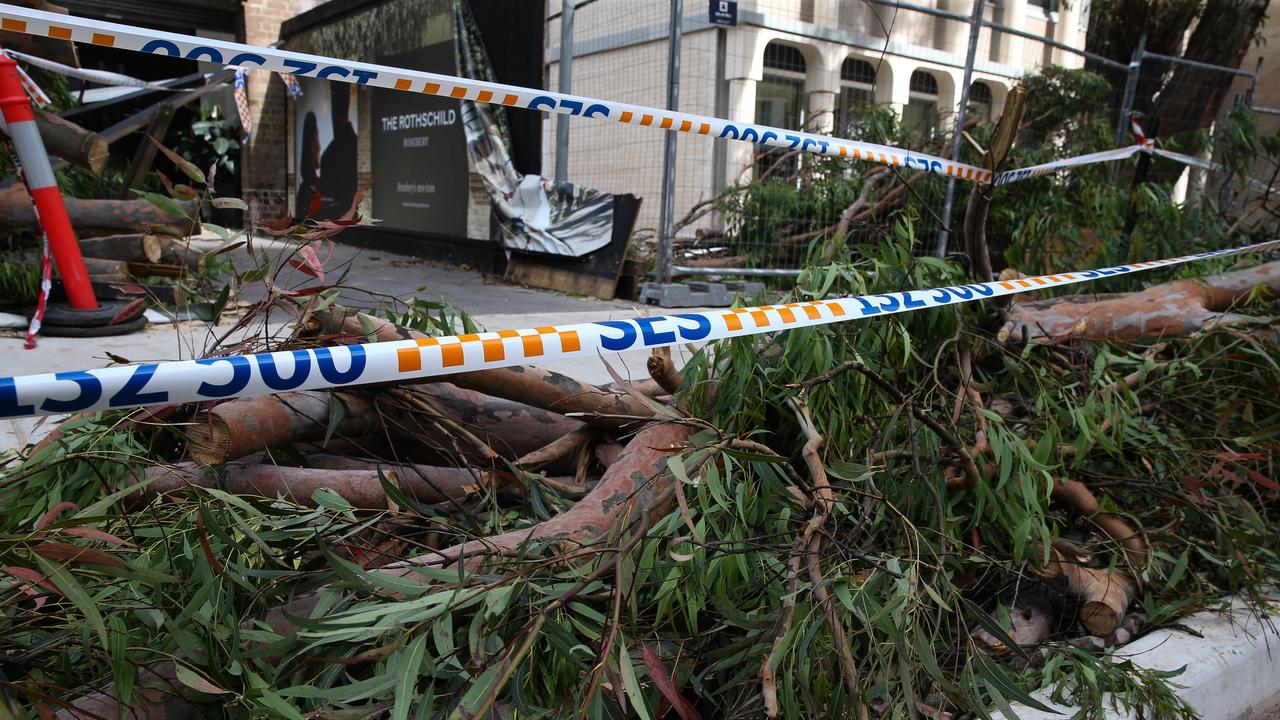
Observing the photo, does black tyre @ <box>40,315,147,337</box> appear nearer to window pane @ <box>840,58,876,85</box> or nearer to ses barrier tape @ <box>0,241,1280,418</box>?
ses barrier tape @ <box>0,241,1280,418</box>

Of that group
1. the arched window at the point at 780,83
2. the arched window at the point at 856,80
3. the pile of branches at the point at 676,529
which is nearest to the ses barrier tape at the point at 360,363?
the pile of branches at the point at 676,529

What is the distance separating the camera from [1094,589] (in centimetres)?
255

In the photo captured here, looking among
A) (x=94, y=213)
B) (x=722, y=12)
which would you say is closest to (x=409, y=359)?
(x=94, y=213)

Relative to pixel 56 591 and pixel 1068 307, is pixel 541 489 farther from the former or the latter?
pixel 1068 307

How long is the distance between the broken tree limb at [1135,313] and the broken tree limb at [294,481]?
217 centimetres

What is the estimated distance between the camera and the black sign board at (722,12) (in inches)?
346

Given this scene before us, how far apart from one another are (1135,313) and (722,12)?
6.22 meters

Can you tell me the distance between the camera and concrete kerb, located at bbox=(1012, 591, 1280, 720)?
2.38 m

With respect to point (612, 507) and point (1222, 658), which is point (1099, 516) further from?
point (612, 507)

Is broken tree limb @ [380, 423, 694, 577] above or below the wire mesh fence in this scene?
below

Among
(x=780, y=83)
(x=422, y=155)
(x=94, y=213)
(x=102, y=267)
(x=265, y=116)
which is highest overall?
(x=780, y=83)

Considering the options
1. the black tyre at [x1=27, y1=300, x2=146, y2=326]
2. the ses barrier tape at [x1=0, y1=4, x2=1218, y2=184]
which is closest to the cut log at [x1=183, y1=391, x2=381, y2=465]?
the ses barrier tape at [x1=0, y1=4, x2=1218, y2=184]

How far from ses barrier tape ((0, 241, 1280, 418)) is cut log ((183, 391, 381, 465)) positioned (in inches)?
14.7

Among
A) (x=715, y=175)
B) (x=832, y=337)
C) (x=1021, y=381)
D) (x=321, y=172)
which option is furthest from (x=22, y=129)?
(x=321, y=172)
